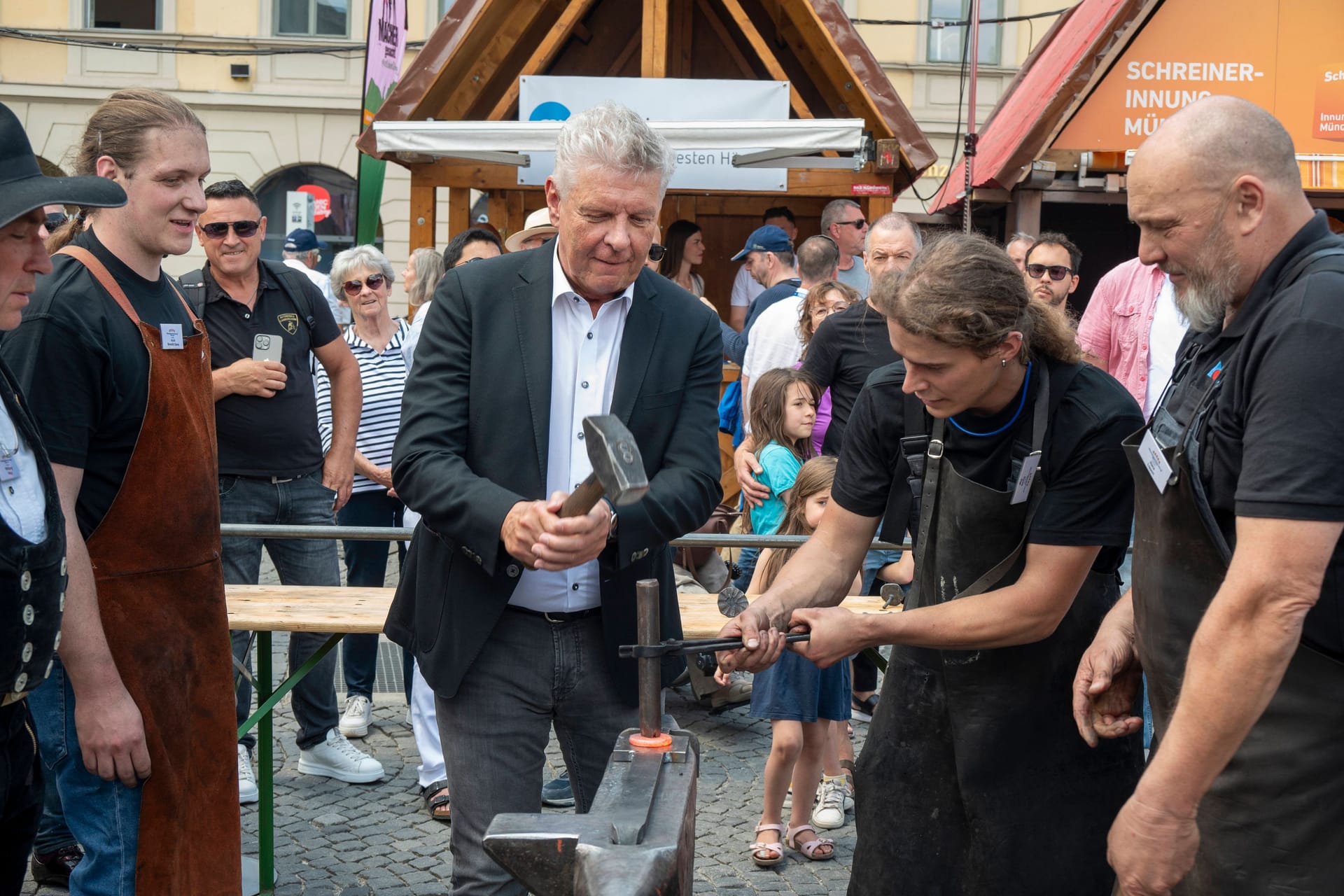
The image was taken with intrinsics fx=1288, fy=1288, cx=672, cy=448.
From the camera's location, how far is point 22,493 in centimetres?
224

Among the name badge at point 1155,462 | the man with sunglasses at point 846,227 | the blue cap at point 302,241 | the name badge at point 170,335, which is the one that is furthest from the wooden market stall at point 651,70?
the name badge at point 1155,462

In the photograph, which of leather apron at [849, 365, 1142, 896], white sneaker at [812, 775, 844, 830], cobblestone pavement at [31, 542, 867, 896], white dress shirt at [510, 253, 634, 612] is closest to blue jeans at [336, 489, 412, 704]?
cobblestone pavement at [31, 542, 867, 896]

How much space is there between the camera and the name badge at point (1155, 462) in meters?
2.26

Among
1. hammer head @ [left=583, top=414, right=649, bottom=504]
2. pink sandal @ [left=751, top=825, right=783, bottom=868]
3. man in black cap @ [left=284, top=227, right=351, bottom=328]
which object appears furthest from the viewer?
man in black cap @ [left=284, top=227, right=351, bottom=328]

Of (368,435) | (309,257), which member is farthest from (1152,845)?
(309,257)

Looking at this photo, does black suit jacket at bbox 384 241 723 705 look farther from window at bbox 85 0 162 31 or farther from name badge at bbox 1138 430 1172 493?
window at bbox 85 0 162 31

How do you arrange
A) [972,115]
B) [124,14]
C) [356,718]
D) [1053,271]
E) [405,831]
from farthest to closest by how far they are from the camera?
1. [124,14]
2. [972,115]
3. [1053,271]
4. [356,718]
5. [405,831]

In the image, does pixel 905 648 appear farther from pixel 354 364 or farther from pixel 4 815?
pixel 354 364

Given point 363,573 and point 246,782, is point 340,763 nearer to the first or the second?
point 246,782

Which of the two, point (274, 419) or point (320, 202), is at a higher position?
point (320, 202)

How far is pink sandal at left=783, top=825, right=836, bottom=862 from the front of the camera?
4.37m

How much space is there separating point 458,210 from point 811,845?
6.42 m

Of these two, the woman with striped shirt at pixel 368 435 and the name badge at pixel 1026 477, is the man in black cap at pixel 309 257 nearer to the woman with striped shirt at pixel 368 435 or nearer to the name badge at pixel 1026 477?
the woman with striped shirt at pixel 368 435

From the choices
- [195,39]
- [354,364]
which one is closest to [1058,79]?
[354,364]
